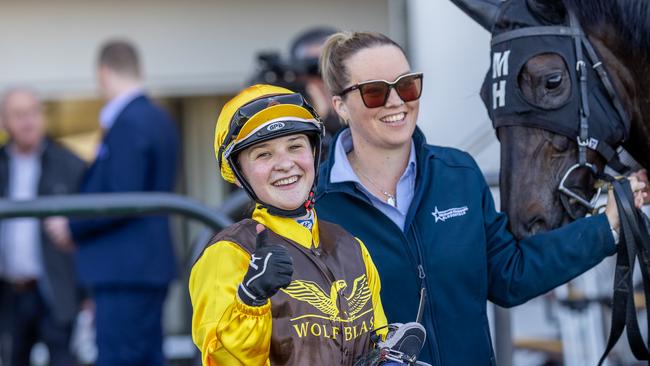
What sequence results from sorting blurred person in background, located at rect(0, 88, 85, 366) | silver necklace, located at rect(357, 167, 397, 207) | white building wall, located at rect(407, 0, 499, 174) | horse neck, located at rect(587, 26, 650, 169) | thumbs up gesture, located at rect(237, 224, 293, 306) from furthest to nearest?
blurred person in background, located at rect(0, 88, 85, 366) < white building wall, located at rect(407, 0, 499, 174) < horse neck, located at rect(587, 26, 650, 169) < silver necklace, located at rect(357, 167, 397, 207) < thumbs up gesture, located at rect(237, 224, 293, 306)

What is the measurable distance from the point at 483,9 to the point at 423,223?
868 millimetres

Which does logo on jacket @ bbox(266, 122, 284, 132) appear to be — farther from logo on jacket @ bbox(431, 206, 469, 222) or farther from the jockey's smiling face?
logo on jacket @ bbox(431, 206, 469, 222)

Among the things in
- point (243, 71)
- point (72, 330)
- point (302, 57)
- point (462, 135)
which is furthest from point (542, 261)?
point (243, 71)

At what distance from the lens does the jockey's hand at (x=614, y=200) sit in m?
3.08

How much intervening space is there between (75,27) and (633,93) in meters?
5.35

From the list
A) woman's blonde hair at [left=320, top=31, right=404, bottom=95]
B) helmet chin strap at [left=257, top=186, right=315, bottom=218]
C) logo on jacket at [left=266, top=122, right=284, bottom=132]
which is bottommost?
helmet chin strap at [left=257, top=186, right=315, bottom=218]

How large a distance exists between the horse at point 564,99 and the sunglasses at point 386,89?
417mm

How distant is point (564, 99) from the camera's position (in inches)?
128

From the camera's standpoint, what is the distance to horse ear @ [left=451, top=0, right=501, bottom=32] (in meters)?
3.51

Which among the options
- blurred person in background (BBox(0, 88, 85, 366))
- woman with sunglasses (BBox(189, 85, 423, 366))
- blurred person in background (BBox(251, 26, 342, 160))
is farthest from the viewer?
blurred person in background (BBox(0, 88, 85, 366))

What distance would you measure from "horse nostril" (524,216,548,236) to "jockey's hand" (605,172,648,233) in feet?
0.61

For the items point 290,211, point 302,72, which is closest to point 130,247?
point 302,72

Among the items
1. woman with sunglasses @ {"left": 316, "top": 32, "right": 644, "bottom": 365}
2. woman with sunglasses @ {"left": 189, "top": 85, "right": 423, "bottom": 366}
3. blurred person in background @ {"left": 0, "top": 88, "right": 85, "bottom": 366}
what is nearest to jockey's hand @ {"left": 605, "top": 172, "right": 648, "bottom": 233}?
woman with sunglasses @ {"left": 316, "top": 32, "right": 644, "bottom": 365}

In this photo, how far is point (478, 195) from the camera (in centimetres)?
307
